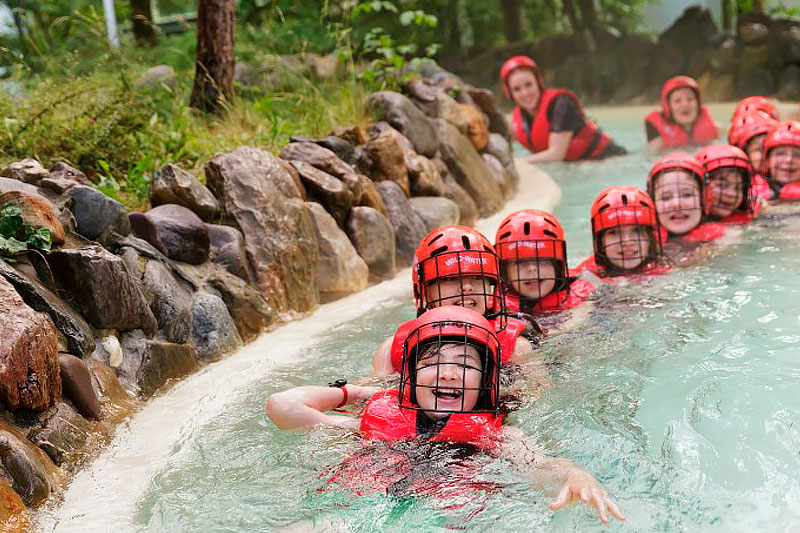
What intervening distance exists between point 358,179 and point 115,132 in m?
2.00

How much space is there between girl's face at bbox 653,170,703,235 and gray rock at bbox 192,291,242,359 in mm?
3789

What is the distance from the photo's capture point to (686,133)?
533 inches

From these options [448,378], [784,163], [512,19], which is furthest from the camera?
[512,19]

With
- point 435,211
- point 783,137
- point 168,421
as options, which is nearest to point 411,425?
point 168,421

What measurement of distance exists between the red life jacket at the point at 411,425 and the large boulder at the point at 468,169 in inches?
235

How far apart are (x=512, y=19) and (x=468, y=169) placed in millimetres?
14248

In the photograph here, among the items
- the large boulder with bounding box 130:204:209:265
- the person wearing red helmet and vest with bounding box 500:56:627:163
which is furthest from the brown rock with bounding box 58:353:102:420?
the person wearing red helmet and vest with bounding box 500:56:627:163

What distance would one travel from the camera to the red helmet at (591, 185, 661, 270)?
21.2 ft

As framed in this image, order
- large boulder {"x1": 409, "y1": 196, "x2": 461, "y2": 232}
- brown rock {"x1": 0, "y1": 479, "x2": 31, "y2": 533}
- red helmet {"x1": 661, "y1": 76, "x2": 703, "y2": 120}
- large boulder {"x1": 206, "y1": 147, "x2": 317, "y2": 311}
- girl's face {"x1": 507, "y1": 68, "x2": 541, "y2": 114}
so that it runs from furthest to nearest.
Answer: red helmet {"x1": 661, "y1": 76, "x2": 703, "y2": 120}, girl's face {"x1": 507, "y1": 68, "x2": 541, "y2": 114}, large boulder {"x1": 409, "y1": 196, "x2": 461, "y2": 232}, large boulder {"x1": 206, "y1": 147, "x2": 317, "y2": 311}, brown rock {"x1": 0, "y1": 479, "x2": 31, "y2": 533}

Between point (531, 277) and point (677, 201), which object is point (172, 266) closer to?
point (531, 277)

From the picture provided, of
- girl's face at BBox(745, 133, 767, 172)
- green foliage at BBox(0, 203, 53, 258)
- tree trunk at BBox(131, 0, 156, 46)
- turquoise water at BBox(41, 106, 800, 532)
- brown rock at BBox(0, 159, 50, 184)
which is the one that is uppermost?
tree trunk at BBox(131, 0, 156, 46)

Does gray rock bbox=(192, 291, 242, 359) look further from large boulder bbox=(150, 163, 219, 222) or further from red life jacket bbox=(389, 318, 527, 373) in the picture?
red life jacket bbox=(389, 318, 527, 373)

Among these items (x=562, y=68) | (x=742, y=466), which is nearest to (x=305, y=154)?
(x=742, y=466)

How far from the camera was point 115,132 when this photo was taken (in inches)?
274
